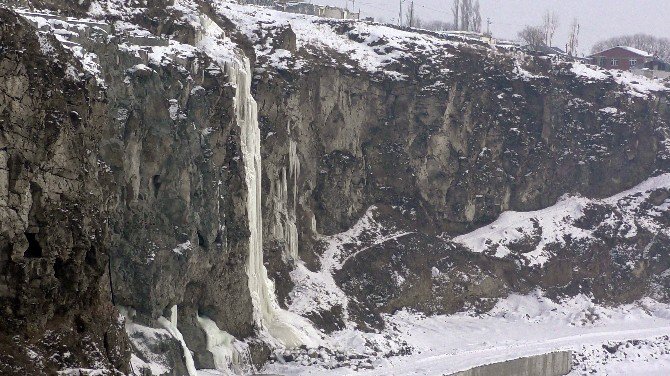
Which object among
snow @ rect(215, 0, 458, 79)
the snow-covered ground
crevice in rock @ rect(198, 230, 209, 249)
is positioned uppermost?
snow @ rect(215, 0, 458, 79)

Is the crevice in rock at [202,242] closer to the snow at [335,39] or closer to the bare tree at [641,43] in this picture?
the snow at [335,39]

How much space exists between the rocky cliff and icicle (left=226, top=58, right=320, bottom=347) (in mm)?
147

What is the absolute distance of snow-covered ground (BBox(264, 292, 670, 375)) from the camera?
5050cm

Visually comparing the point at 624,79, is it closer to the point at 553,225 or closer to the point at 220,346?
the point at 553,225

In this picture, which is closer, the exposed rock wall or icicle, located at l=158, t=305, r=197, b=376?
icicle, located at l=158, t=305, r=197, b=376

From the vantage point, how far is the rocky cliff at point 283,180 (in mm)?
31094

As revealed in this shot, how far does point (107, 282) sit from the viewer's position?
32.7 meters

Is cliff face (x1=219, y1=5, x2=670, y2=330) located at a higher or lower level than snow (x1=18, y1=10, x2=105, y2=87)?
lower

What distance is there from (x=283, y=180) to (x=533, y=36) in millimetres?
49575

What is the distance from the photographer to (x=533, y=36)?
102 meters

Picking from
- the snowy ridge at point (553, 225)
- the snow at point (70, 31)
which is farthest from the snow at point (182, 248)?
the snowy ridge at point (553, 225)

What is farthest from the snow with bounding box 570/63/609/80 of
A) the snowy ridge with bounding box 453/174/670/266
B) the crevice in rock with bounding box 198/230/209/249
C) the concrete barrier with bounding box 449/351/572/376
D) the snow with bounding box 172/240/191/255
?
the snow with bounding box 172/240/191/255

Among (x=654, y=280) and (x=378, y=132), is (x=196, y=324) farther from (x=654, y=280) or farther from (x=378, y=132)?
(x=654, y=280)

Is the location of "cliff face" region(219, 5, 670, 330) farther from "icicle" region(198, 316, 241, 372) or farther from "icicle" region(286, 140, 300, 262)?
"icicle" region(198, 316, 241, 372)
